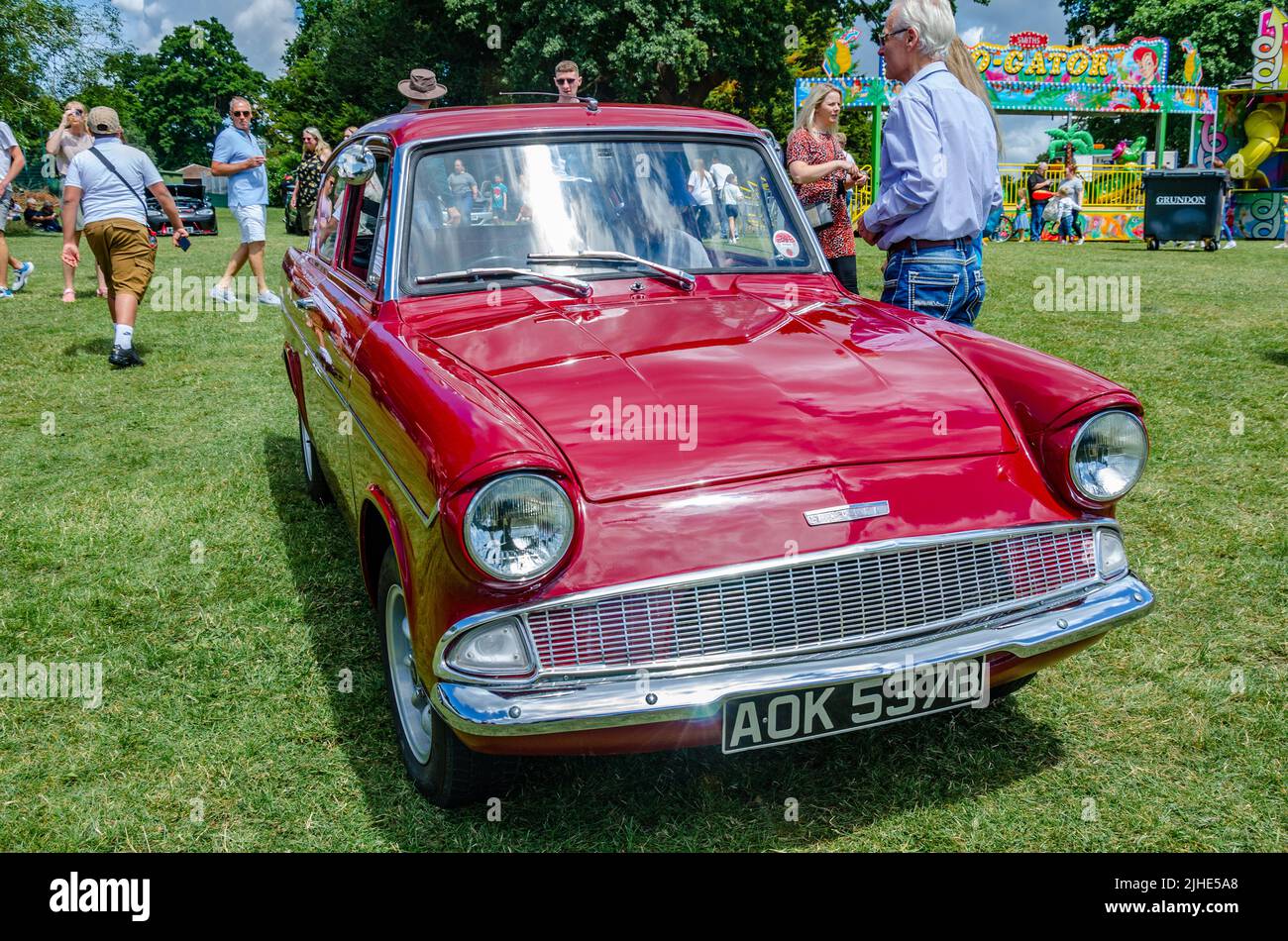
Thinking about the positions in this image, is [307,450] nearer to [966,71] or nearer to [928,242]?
[928,242]

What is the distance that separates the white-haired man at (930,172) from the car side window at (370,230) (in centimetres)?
174

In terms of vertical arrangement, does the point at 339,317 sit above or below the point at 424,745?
above

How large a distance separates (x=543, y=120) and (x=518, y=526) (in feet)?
6.39

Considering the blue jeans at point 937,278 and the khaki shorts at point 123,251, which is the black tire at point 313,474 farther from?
the khaki shorts at point 123,251

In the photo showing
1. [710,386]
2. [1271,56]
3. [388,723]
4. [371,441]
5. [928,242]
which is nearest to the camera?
[710,386]

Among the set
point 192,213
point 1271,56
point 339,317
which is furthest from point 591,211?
point 1271,56

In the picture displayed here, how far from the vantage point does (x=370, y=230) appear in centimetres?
378

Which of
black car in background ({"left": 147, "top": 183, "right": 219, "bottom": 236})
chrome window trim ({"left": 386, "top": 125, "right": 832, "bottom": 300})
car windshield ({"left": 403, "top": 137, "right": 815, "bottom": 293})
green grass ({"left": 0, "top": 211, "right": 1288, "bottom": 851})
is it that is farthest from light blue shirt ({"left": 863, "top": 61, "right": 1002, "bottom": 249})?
black car in background ({"left": 147, "top": 183, "right": 219, "bottom": 236})

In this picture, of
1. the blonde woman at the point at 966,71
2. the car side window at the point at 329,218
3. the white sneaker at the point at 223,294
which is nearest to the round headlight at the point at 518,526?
the car side window at the point at 329,218

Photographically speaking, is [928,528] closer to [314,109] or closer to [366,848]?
[366,848]

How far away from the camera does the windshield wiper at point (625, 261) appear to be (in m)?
3.45
